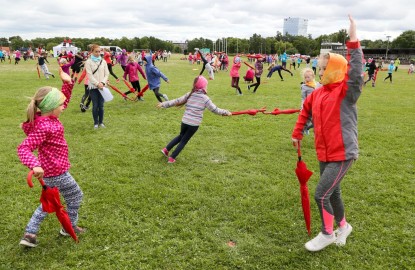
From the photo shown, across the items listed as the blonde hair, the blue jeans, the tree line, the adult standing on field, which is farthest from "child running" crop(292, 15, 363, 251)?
the tree line

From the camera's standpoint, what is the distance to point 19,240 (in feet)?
13.0

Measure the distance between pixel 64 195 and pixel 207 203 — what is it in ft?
6.77

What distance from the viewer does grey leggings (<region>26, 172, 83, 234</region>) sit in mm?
3660

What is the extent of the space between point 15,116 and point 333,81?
10.3 metres

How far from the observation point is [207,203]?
4938 mm

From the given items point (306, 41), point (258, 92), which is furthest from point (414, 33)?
point (258, 92)

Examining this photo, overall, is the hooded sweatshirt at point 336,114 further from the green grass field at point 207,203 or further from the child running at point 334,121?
the green grass field at point 207,203

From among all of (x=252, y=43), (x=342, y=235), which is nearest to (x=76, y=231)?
(x=342, y=235)

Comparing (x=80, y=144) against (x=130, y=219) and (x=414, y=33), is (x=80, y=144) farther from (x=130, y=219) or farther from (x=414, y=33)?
(x=414, y=33)

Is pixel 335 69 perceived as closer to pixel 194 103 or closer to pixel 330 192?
pixel 330 192

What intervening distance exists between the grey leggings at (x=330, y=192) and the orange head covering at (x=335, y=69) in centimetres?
90

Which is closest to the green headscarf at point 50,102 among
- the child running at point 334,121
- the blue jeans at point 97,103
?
the child running at point 334,121

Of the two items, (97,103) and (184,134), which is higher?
(97,103)

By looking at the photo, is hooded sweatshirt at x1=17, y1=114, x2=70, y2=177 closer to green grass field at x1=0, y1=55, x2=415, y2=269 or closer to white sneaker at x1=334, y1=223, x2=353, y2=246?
green grass field at x1=0, y1=55, x2=415, y2=269
